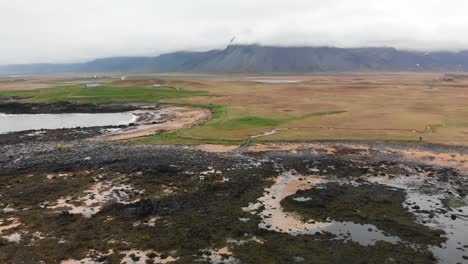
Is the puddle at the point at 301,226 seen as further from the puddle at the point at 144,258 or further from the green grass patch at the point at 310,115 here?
the green grass patch at the point at 310,115

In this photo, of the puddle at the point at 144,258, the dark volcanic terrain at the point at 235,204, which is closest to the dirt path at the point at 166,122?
the dark volcanic terrain at the point at 235,204

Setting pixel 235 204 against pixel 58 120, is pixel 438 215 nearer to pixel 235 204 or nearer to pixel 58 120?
pixel 235 204

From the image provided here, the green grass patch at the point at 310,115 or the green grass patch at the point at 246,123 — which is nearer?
the green grass patch at the point at 246,123

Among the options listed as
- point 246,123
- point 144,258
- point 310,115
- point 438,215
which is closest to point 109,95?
point 246,123

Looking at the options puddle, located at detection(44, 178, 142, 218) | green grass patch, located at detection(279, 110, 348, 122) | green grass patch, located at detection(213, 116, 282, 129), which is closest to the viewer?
puddle, located at detection(44, 178, 142, 218)

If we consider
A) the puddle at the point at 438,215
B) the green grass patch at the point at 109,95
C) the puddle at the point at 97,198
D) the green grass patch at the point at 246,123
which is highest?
the green grass patch at the point at 109,95

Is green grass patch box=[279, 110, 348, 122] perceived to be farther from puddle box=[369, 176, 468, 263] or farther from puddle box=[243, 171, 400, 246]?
puddle box=[243, 171, 400, 246]

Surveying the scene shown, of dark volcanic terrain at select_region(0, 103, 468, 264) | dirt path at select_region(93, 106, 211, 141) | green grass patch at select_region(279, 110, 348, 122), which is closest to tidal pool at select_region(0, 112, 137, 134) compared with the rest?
dirt path at select_region(93, 106, 211, 141)
